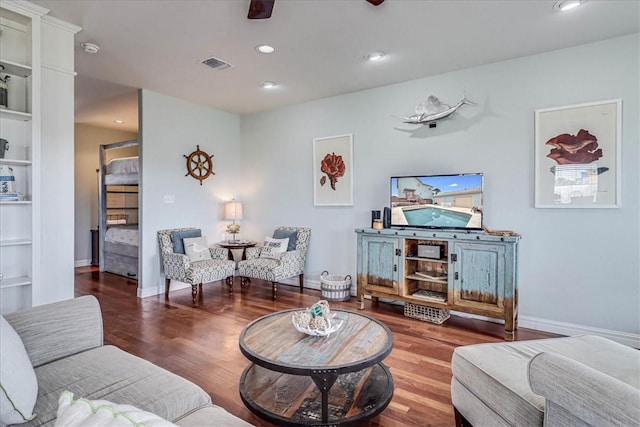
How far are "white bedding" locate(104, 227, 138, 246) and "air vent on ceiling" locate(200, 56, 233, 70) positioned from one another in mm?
3118

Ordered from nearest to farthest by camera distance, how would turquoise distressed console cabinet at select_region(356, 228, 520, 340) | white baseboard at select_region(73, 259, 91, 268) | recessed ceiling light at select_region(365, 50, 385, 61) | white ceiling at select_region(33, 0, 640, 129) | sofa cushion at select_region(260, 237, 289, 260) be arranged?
→ white ceiling at select_region(33, 0, 640, 129) < turquoise distressed console cabinet at select_region(356, 228, 520, 340) < recessed ceiling light at select_region(365, 50, 385, 61) < sofa cushion at select_region(260, 237, 289, 260) < white baseboard at select_region(73, 259, 91, 268)

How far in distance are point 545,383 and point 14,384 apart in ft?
5.97

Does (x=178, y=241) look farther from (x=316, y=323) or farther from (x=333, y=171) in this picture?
(x=316, y=323)

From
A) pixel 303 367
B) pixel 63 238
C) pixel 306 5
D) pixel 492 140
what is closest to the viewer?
pixel 303 367

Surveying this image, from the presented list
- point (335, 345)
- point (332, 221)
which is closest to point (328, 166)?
point (332, 221)

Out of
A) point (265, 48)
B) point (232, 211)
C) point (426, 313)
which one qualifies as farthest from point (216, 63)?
point (426, 313)

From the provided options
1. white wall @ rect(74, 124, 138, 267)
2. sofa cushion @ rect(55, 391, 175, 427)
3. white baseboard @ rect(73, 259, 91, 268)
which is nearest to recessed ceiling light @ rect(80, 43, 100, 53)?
sofa cushion @ rect(55, 391, 175, 427)

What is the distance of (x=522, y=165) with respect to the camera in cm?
331

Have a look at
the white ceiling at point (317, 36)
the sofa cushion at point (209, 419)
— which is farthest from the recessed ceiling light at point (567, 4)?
the sofa cushion at point (209, 419)

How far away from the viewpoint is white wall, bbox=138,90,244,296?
441 cm

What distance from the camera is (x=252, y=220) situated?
546 centimetres

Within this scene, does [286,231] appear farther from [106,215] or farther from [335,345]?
[106,215]

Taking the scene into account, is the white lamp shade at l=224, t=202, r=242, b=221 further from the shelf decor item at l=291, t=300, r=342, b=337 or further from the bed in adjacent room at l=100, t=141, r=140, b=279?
the shelf decor item at l=291, t=300, r=342, b=337

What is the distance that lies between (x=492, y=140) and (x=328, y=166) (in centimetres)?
203
